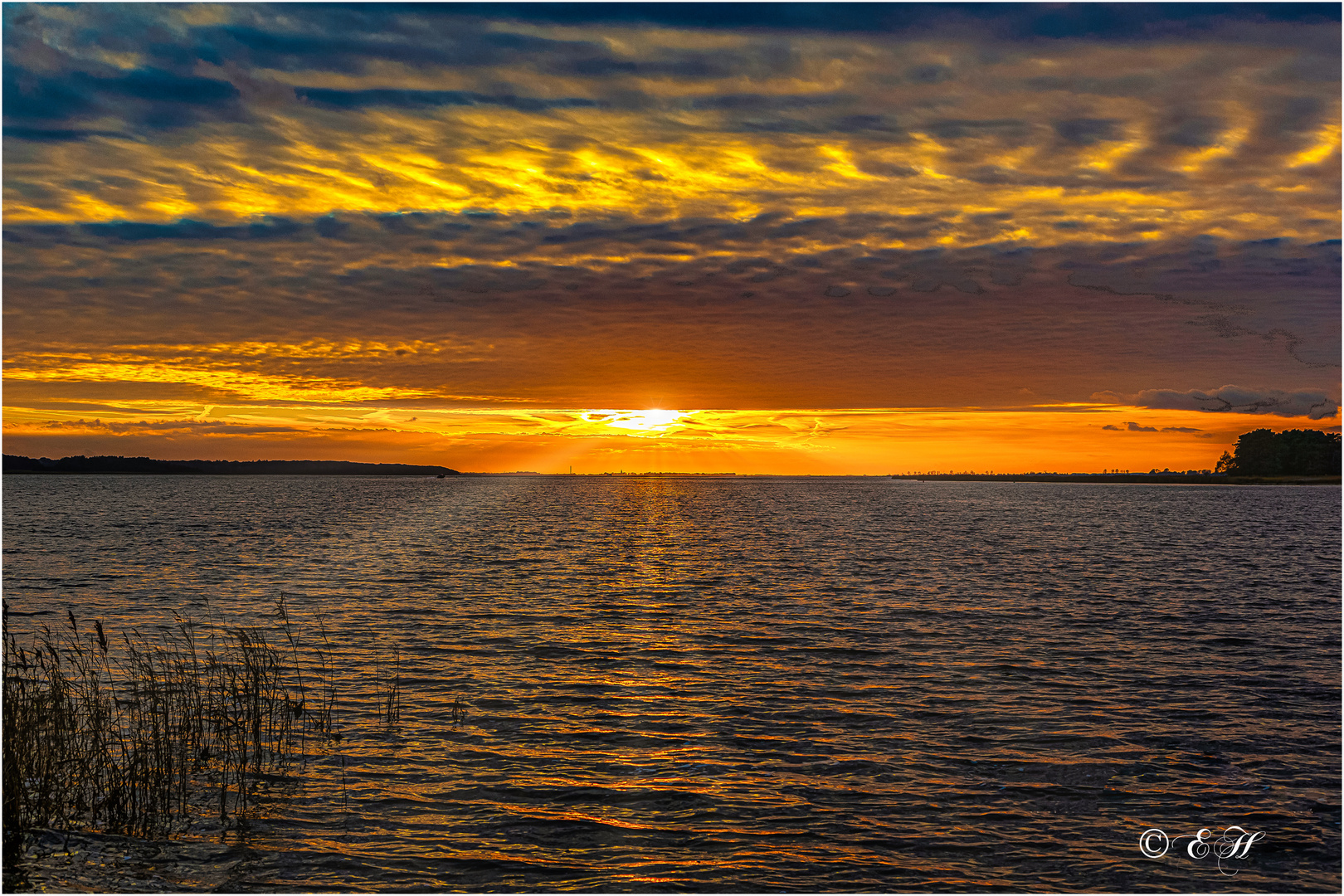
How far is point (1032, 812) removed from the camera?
1670cm

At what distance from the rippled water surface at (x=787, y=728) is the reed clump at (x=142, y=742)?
1198mm

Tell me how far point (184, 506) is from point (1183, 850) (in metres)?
161

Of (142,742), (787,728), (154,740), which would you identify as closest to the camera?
(154,740)

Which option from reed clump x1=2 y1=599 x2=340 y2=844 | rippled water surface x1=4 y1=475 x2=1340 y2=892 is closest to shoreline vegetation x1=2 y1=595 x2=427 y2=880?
reed clump x1=2 y1=599 x2=340 y2=844

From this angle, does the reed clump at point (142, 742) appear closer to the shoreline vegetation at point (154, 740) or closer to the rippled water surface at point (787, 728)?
the shoreline vegetation at point (154, 740)

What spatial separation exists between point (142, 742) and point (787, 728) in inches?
528

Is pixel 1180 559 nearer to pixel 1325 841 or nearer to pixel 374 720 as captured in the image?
pixel 1325 841

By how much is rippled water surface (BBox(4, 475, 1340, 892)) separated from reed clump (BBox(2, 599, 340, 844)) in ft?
3.93

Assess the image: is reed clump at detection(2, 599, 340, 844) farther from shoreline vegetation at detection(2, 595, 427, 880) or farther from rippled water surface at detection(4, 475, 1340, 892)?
rippled water surface at detection(4, 475, 1340, 892)

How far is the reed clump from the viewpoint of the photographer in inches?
622

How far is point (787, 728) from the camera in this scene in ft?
72.2

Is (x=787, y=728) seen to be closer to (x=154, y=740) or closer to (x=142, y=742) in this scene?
(x=154, y=740)

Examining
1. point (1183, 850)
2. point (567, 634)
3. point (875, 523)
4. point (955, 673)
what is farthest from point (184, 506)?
point (1183, 850)

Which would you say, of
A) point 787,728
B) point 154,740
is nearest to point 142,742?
point 154,740
